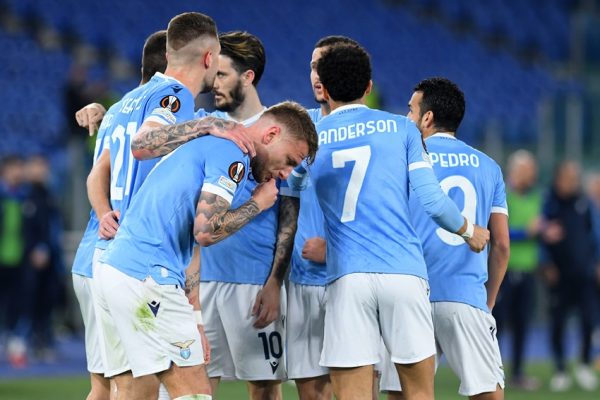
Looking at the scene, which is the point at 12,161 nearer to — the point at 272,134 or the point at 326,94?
the point at 326,94

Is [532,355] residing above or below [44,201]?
below

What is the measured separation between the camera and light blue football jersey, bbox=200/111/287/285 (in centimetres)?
687

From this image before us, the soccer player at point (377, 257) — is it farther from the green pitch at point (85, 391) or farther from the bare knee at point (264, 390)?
the green pitch at point (85, 391)

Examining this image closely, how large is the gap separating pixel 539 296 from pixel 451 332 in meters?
12.9

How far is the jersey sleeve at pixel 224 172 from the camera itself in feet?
17.9

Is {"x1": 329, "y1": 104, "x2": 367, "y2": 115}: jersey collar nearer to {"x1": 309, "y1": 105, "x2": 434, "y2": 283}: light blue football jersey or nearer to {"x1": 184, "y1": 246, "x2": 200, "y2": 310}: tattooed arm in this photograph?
{"x1": 309, "y1": 105, "x2": 434, "y2": 283}: light blue football jersey

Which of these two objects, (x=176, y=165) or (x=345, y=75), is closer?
(x=176, y=165)

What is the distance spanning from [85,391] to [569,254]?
5.72 meters

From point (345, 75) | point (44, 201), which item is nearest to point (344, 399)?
point (345, 75)

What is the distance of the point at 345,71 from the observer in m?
6.27

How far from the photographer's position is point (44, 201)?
Answer: 1427 cm

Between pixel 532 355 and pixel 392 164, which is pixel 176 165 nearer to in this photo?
pixel 392 164

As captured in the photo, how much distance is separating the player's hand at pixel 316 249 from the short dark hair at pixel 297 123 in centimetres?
100

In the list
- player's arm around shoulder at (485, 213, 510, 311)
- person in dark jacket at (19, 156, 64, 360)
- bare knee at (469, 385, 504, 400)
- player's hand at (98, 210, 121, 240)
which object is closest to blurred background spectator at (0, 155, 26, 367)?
person in dark jacket at (19, 156, 64, 360)
